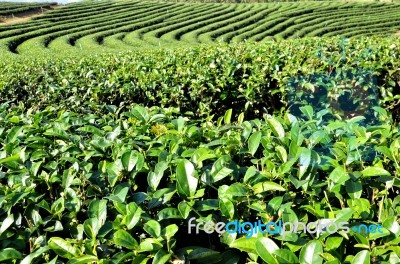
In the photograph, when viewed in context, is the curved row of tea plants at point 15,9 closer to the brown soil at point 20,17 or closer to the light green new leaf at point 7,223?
the brown soil at point 20,17

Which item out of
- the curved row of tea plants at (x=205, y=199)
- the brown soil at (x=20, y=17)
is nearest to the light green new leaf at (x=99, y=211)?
the curved row of tea plants at (x=205, y=199)

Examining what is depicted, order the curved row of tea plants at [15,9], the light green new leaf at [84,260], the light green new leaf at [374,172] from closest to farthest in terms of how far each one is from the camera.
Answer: the light green new leaf at [84,260]
the light green new leaf at [374,172]
the curved row of tea plants at [15,9]

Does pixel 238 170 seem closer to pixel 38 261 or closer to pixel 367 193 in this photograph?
pixel 367 193

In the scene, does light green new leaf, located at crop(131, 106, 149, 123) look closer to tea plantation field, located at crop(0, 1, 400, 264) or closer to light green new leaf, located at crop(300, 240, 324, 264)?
tea plantation field, located at crop(0, 1, 400, 264)

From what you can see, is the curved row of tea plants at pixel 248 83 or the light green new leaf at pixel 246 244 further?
the curved row of tea plants at pixel 248 83

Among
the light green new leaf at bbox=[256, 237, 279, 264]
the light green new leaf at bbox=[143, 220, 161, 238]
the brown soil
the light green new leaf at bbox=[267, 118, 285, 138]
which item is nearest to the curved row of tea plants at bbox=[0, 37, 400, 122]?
the light green new leaf at bbox=[267, 118, 285, 138]

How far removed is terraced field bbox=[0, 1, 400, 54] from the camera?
25922 millimetres

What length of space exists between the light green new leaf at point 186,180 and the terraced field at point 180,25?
2194cm

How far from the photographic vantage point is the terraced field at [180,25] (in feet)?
85.0

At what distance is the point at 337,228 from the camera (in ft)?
3.69

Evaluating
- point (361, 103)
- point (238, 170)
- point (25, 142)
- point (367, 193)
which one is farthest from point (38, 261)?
point (361, 103)

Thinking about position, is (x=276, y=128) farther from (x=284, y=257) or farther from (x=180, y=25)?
(x=180, y=25)

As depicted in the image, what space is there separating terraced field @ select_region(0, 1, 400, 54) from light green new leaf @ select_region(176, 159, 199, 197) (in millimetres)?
21941

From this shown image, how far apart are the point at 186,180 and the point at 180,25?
1280 inches
